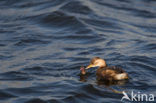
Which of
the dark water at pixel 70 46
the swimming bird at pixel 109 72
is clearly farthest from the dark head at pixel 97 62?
the dark water at pixel 70 46

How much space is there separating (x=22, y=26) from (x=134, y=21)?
4176mm

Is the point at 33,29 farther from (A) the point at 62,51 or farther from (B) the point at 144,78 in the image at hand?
(B) the point at 144,78

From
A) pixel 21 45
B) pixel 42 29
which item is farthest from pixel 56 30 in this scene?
pixel 21 45

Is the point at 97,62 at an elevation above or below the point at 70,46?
above

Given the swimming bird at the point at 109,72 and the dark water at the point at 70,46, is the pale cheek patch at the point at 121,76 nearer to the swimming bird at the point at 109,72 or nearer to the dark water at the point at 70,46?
the swimming bird at the point at 109,72

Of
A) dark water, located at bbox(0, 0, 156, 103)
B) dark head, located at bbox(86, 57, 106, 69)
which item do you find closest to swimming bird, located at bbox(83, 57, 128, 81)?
dark head, located at bbox(86, 57, 106, 69)

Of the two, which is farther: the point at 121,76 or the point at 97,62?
the point at 97,62

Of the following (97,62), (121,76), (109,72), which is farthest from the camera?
(97,62)

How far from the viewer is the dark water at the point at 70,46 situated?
34.1 ft

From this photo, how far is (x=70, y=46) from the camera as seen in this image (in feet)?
46.2

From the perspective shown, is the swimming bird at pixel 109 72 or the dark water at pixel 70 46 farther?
the swimming bird at pixel 109 72

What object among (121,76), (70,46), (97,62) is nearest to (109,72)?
(121,76)

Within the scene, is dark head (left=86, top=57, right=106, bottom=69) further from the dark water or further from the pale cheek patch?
the pale cheek patch

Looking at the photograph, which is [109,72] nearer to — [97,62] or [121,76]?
[121,76]
